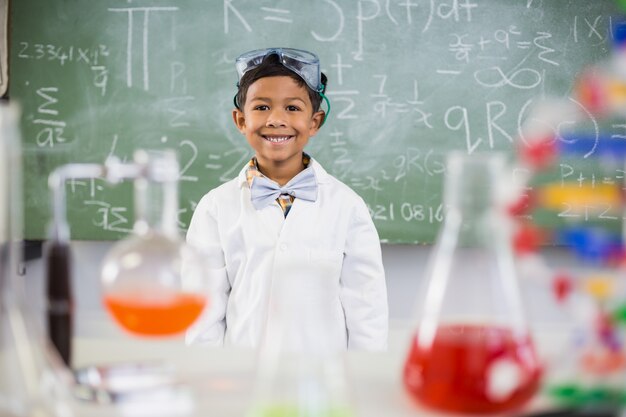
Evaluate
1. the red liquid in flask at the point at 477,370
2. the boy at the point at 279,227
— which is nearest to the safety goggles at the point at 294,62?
the boy at the point at 279,227

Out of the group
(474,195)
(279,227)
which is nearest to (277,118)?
(279,227)

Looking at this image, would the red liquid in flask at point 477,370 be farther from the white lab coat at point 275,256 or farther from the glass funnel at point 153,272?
the white lab coat at point 275,256

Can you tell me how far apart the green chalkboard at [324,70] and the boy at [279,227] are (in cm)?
70

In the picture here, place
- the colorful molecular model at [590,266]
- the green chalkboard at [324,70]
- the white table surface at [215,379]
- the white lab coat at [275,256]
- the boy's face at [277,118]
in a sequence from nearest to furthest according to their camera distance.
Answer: the colorful molecular model at [590,266] → the white table surface at [215,379] → the white lab coat at [275,256] → the boy's face at [277,118] → the green chalkboard at [324,70]

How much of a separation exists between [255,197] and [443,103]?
104 centimetres

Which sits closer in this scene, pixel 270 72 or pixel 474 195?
pixel 474 195

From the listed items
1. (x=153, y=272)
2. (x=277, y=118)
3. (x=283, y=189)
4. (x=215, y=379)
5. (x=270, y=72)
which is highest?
(x=270, y=72)

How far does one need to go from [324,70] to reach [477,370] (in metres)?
2.03

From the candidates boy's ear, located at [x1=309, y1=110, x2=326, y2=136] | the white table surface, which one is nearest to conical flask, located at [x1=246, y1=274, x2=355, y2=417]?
the white table surface

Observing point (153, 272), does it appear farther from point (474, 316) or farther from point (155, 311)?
point (474, 316)

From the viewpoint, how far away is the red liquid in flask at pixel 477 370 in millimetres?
535

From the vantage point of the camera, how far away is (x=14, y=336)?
537mm

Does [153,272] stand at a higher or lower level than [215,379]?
higher

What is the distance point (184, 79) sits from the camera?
2.47m
